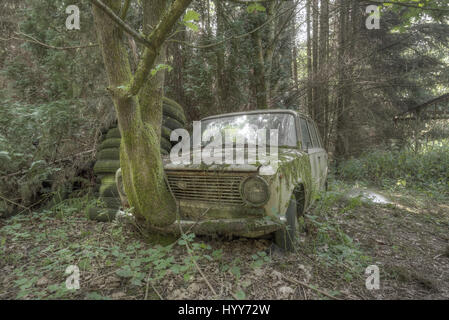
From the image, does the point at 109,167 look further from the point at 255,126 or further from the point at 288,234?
the point at 288,234

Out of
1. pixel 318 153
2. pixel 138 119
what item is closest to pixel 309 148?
pixel 318 153

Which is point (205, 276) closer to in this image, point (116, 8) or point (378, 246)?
point (378, 246)

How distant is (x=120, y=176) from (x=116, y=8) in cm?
195

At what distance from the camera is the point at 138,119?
2.67 m

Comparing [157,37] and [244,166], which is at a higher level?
[157,37]

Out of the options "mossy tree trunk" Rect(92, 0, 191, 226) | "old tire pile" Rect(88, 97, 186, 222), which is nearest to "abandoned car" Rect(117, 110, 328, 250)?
"mossy tree trunk" Rect(92, 0, 191, 226)

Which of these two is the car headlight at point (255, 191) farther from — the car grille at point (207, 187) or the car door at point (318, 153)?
the car door at point (318, 153)

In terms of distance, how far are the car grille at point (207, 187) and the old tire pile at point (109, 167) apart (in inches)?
58.1

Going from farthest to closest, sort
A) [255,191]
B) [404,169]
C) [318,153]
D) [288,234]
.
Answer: [404,169] → [318,153] → [288,234] → [255,191]

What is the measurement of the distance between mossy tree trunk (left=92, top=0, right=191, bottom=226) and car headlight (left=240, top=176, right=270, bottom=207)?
2.98ft

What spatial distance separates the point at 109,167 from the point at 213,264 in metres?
2.66

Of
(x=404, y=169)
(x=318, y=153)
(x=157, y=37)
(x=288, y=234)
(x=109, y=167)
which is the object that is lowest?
(x=288, y=234)

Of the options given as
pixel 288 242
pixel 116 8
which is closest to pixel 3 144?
pixel 116 8
